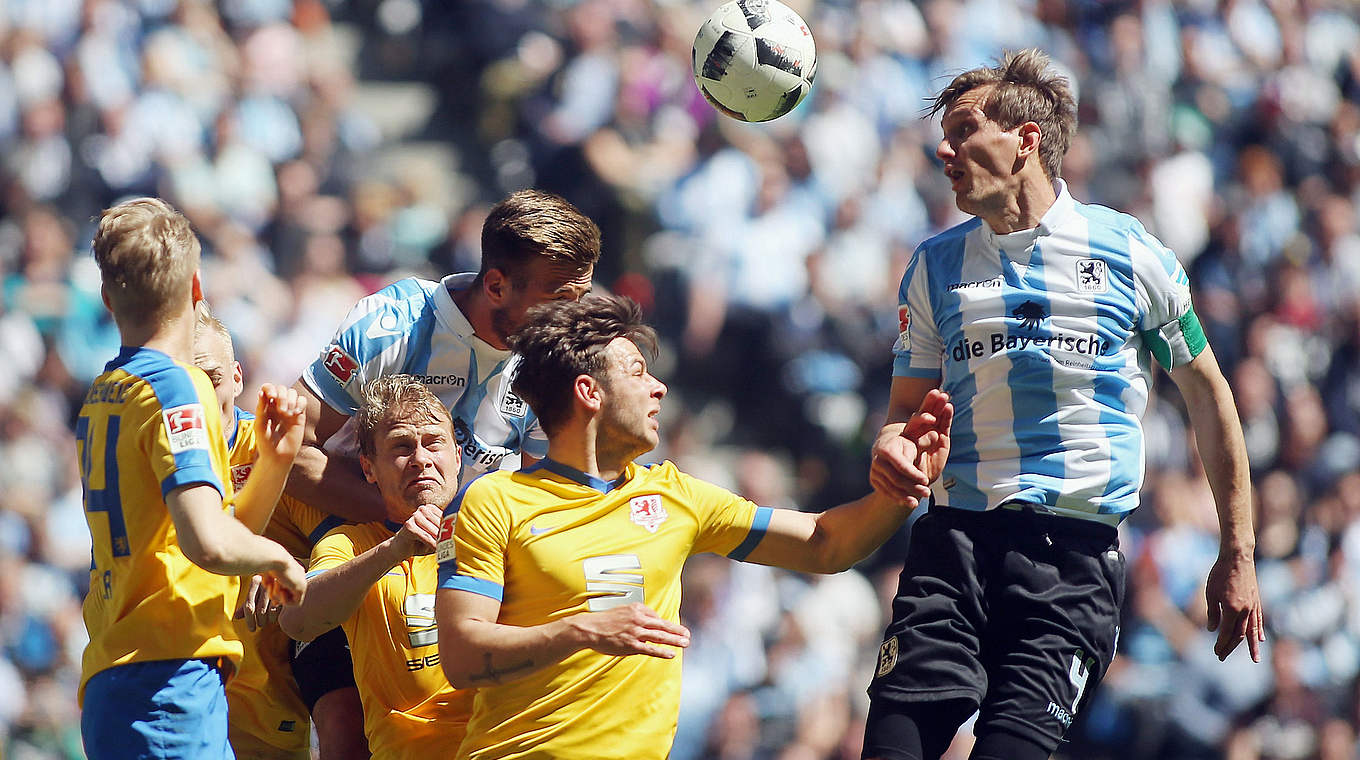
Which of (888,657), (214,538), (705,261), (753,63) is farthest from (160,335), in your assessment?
(705,261)

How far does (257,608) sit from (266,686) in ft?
1.91

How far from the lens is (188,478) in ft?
12.5

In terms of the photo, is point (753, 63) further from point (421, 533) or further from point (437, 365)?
point (421, 533)

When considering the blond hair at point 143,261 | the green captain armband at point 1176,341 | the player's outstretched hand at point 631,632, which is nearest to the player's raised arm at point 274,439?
the blond hair at point 143,261

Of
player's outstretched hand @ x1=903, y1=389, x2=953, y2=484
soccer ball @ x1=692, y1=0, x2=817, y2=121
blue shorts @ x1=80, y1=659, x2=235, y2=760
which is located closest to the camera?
blue shorts @ x1=80, y1=659, x2=235, y2=760

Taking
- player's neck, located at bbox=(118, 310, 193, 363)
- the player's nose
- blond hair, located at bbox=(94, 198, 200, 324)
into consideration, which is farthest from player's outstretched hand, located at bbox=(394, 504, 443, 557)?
the player's nose

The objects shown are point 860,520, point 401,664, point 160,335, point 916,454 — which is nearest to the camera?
point 160,335

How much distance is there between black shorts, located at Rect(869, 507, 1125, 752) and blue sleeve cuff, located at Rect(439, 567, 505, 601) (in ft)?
3.86

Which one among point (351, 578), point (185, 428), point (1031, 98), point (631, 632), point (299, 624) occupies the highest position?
point (1031, 98)

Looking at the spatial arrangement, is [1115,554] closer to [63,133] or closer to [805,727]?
[805,727]

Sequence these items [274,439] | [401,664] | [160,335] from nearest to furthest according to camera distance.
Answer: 1. [160,335]
2. [274,439]
3. [401,664]

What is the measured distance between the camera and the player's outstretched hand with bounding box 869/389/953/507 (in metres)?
4.21

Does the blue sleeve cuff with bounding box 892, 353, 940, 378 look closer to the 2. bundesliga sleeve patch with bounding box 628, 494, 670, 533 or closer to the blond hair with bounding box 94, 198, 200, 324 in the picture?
the 2. bundesliga sleeve patch with bounding box 628, 494, 670, 533

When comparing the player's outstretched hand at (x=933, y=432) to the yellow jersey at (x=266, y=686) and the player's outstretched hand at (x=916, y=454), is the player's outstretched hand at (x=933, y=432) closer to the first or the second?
the player's outstretched hand at (x=916, y=454)
